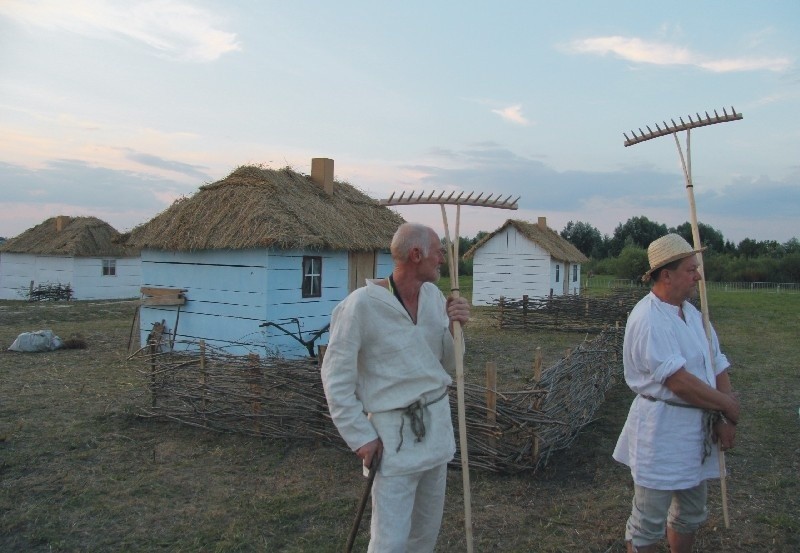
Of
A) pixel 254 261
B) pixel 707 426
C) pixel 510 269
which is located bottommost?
pixel 707 426

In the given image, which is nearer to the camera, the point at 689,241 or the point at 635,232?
the point at 689,241

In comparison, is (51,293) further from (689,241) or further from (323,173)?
(689,241)

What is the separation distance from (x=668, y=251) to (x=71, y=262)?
25617 mm

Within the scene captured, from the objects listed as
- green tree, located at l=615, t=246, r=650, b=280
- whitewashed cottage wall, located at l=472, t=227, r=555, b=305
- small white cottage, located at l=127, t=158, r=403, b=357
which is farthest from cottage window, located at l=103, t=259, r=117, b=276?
green tree, located at l=615, t=246, r=650, b=280

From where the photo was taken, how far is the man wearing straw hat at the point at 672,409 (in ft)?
9.58

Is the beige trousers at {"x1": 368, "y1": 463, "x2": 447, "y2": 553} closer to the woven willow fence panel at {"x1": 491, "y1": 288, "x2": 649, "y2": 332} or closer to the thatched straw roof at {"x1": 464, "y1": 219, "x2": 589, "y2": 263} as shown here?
the woven willow fence panel at {"x1": 491, "y1": 288, "x2": 649, "y2": 332}

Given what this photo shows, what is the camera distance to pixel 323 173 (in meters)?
11.9

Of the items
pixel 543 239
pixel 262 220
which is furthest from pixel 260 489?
pixel 543 239

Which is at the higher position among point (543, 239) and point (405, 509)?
point (543, 239)

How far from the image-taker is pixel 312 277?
10.4 metres

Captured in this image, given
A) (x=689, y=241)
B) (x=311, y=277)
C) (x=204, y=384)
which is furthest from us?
(x=689, y=241)

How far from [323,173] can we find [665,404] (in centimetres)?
970

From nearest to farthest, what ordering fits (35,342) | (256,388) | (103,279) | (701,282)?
(701,282)
(256,388)
(35,342)
(103,279)

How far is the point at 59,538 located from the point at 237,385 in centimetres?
236
